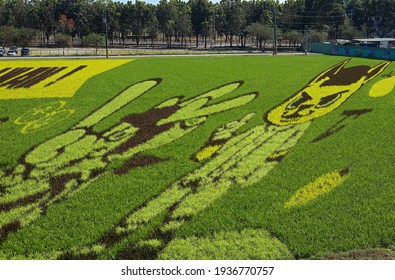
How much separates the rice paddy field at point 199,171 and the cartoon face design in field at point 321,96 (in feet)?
0.38

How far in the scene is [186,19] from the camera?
95562mm

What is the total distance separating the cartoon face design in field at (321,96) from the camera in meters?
19.1

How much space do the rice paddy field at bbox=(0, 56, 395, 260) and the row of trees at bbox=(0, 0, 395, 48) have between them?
6999cm

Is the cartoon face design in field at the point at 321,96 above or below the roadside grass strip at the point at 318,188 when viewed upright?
above

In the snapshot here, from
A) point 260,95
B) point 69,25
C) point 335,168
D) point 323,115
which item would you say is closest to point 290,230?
point 335,168

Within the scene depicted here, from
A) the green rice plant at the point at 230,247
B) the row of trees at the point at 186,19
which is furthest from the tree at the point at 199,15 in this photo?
the green rice plant at the point at 230,247

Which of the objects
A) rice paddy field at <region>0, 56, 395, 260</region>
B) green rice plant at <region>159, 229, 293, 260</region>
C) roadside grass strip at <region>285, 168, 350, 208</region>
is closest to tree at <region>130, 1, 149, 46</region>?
rice paddy field at <region>0, 56, 395, 260</region>

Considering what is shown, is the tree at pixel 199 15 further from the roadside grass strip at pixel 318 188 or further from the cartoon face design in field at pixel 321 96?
the roadside grass strip at pixel 318 188

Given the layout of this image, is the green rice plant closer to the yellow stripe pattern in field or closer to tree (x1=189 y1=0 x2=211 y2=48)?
the yellow stripe pattern in field

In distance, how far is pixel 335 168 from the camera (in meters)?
13.1

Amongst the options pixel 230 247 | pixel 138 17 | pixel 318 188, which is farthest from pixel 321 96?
pixel 138 17

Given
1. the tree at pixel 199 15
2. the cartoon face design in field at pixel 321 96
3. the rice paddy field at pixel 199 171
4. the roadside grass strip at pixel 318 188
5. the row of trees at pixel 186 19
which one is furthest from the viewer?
the tree at pixel 199 15
